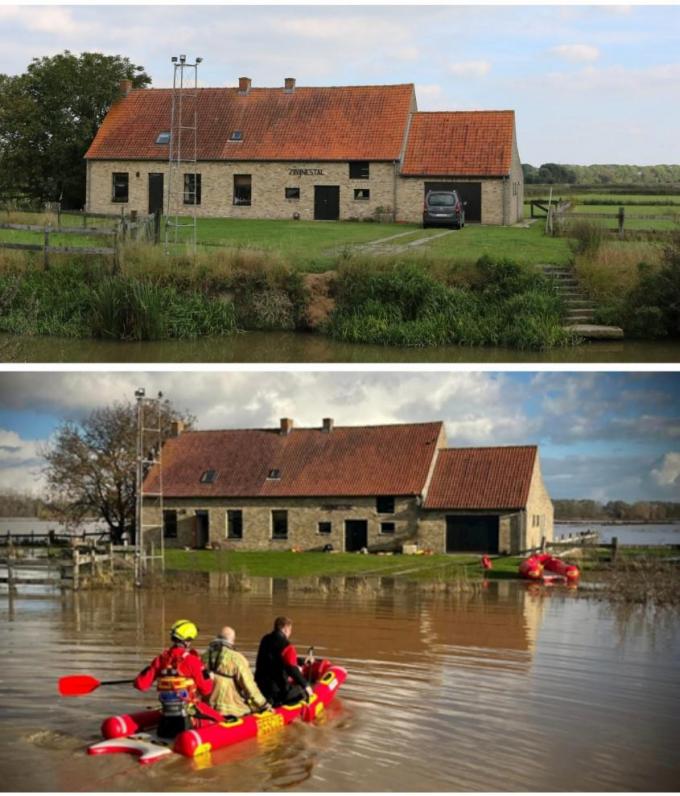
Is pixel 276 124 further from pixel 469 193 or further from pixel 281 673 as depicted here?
pixel 281 673

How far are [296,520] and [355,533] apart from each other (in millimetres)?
1962

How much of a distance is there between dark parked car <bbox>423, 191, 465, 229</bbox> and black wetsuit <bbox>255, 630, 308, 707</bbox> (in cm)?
2689

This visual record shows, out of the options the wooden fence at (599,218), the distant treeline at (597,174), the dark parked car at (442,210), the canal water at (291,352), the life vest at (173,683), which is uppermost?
the distant treeline at (597,174)

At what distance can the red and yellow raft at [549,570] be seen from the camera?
27.7m

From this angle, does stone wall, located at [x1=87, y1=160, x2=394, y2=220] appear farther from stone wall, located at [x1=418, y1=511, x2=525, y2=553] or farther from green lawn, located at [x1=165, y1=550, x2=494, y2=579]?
green lawn, located at [x1=165, y1=550, x2=494, y2=579]

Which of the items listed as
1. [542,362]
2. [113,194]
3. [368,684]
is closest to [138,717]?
[368,684]

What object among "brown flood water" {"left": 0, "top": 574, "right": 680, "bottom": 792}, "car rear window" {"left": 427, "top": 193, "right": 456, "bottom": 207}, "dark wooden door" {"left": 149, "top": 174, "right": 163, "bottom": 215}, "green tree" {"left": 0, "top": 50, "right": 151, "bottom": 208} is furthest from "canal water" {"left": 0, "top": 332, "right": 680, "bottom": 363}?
"green tree" {"left": 0, "top": 50, "right": 151, "bottom": 208}

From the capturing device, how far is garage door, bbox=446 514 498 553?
34000 millimetres

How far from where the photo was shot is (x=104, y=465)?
122 feet

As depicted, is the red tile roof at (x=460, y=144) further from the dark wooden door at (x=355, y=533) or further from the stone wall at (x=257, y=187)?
the dark wooden door at (x=355, y=533)


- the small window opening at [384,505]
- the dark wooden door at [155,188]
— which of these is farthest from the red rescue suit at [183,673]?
the dark wooden door at [155,188]

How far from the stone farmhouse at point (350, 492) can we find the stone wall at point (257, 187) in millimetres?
9079

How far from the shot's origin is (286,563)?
30.5 m

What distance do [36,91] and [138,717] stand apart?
38633mm
